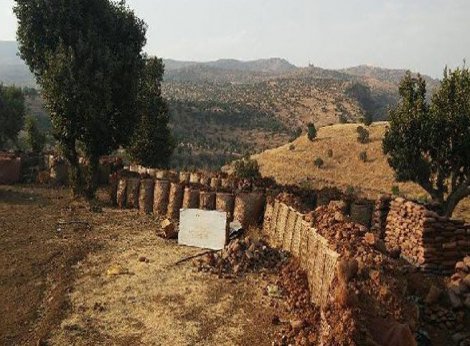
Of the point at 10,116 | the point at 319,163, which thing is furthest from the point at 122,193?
the point at 10,116

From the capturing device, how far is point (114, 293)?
12789 mm

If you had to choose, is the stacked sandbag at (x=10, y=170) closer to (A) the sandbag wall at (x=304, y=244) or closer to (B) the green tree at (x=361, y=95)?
(A) the sandbag wall at (x=304, y=244)

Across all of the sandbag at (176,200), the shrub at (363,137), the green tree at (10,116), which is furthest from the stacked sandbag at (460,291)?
the green tree at (10,116)

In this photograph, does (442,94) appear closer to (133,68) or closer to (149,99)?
(133,68)

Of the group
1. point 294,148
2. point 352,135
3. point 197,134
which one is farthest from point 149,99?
point 197,134

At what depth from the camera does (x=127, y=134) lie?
2386 cm

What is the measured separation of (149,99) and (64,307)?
2032cm

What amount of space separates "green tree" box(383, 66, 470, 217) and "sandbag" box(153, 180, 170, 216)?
1155 centimetres

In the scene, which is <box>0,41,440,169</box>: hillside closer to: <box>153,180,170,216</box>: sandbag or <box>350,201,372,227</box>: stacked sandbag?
<box>153,180,170,216</box>: sandbag

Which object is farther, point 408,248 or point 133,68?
point 133,68

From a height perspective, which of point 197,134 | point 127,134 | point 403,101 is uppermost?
point 403,101

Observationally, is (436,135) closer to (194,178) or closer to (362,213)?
(362,213)

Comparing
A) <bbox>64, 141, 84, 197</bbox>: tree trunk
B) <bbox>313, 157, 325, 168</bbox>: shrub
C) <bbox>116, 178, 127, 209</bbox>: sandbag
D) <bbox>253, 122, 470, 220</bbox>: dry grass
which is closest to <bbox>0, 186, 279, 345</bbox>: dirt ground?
<bbox>116, 178, 127, 209</bbox>: sandbag

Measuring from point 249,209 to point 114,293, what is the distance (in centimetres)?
702
